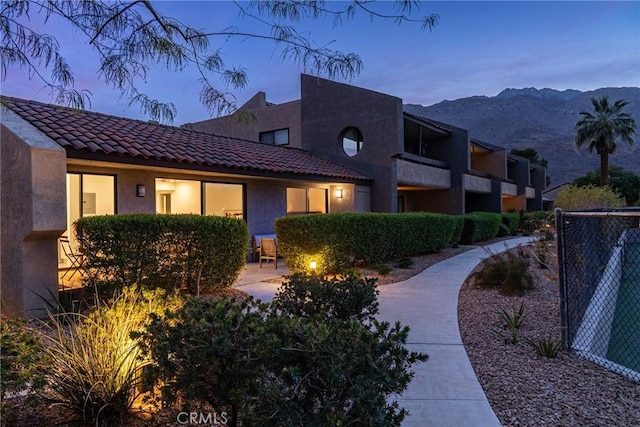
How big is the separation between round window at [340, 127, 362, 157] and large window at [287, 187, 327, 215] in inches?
103

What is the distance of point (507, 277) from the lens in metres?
8.47

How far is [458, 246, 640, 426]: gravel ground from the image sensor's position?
3387 mm

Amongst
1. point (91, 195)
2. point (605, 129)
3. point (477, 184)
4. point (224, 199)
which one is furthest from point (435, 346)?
point (605, 129)

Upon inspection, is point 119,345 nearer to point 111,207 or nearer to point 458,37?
point 458,37

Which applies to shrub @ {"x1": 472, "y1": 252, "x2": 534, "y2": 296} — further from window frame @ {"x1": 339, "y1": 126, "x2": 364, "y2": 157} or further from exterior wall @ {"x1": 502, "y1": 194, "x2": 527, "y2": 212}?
exterior wall @ {"x1": 502, "y1": 194, "x2": 527, "y2": 212}

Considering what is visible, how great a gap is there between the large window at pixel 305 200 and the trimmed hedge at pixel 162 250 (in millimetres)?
6585

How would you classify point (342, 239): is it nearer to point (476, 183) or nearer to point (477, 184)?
point (476, 183)

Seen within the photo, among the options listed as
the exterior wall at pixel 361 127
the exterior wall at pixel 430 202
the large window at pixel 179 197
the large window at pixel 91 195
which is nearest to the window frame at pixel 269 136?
the exterior wall at pixel 361 127

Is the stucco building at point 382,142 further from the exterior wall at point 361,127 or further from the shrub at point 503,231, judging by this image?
the shrub at point 503,231

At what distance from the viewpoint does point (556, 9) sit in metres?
6.30

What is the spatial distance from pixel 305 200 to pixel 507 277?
355 inches

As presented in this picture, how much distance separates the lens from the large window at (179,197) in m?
11.7

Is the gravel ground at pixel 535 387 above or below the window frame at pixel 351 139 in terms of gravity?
below

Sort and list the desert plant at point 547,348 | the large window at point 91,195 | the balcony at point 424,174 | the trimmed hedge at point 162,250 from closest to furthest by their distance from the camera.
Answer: the desert plant at point 547,348 < the trimmed hedge at point 162,250 < the large window at point 91,195 < the balcony at point 424,174
